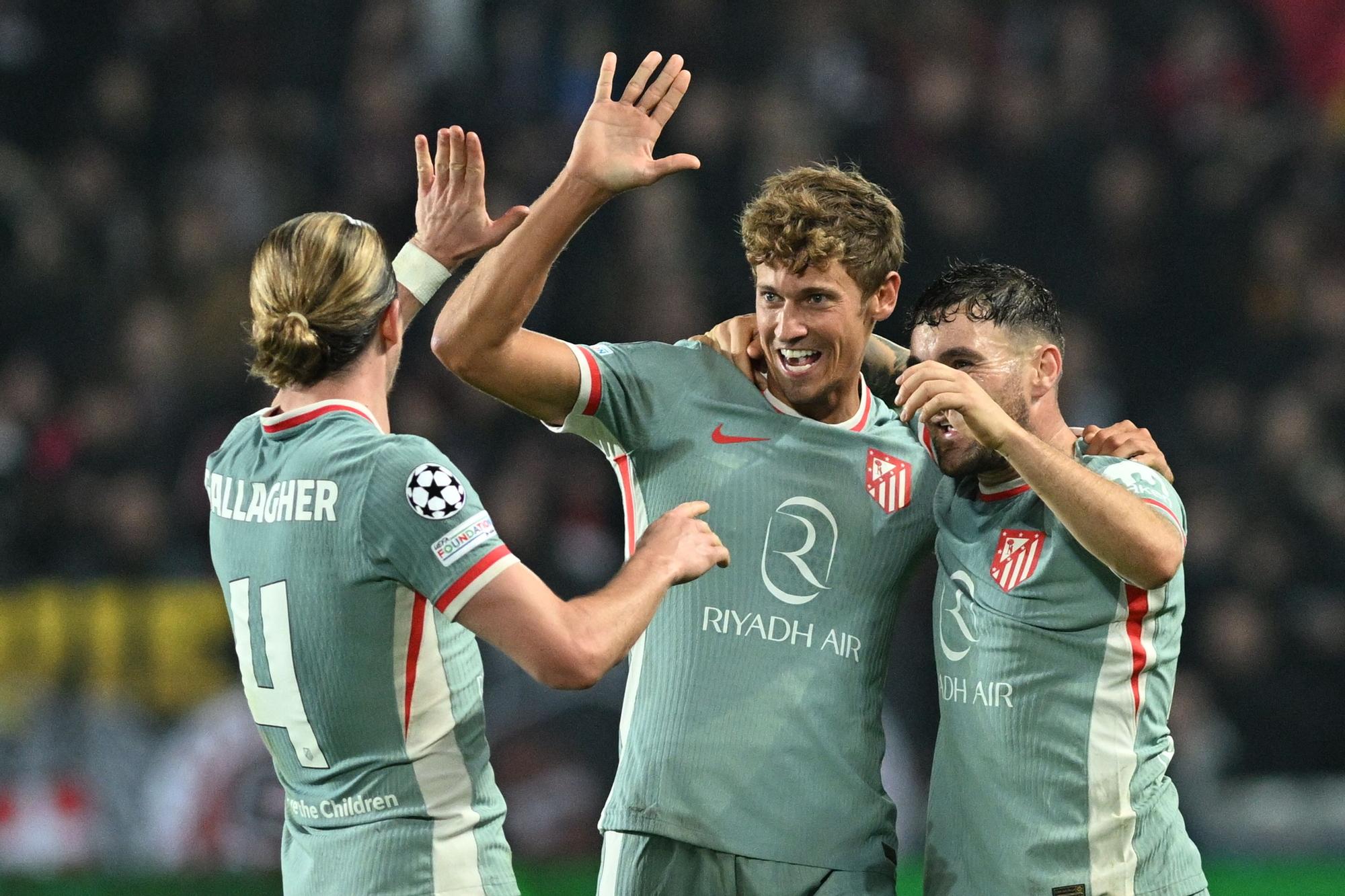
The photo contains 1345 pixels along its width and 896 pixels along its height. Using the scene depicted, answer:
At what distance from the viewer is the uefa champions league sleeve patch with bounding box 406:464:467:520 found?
2.61 m

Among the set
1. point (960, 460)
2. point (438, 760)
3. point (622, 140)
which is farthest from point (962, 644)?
point (622, 140)

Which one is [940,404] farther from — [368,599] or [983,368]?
[368,599]

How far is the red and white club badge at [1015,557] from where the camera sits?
3.16 metres

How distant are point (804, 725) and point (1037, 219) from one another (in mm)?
5634

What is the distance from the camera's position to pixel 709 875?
321 centimetres

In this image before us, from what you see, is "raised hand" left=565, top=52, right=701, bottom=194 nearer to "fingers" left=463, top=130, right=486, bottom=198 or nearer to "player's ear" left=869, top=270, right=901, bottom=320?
"fingers" left=463, top=130, right=486, bottom=198

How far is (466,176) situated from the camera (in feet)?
11.4

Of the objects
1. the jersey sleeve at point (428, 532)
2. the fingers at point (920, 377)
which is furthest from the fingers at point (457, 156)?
the fingers at point (920, 377)

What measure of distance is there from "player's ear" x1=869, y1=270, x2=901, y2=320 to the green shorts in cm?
117

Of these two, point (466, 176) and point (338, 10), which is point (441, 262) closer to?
point (466, 176)

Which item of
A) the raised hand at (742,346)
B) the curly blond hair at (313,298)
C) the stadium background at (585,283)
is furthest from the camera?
the stadium background at (585,283)

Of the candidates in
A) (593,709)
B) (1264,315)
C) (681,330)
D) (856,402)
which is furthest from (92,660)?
(1264,315)

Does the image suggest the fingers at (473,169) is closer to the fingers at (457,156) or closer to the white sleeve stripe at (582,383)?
the fingers at (457,156)

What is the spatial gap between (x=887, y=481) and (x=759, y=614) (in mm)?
410
